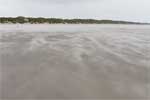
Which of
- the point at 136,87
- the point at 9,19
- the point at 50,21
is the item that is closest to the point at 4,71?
the point at 136,87

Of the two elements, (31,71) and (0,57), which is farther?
(0,57)

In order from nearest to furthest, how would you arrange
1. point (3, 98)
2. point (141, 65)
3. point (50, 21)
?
point (3, 98), point (141, 65), point (50, 21)

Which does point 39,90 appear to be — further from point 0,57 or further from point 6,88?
point 0,57

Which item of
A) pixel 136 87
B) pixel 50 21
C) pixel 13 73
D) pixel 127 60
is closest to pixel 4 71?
pixel 13 73

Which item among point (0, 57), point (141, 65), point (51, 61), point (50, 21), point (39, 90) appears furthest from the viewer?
point (50, 21)

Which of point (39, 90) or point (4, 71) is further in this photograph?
point (4, 71)

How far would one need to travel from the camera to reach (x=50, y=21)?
46.9 metres

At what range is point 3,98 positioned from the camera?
2.67m

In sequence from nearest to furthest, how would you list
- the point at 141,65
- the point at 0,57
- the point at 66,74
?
the point at 66,74 → the point at 141,65 → the point at 0,57

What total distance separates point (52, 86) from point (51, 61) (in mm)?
1557

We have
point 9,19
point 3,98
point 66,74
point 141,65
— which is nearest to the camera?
point 3,98

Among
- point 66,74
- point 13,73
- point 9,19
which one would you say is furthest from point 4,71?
point 9,19

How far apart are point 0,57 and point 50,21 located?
4264 cm

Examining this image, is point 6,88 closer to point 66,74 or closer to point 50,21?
point 66,74
